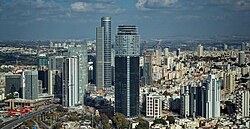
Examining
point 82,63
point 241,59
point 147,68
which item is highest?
point 241,59

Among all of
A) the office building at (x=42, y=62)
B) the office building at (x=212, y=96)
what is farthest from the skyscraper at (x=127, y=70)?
the office building at (x=42, y=62)

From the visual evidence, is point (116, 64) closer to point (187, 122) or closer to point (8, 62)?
point (187, 122)

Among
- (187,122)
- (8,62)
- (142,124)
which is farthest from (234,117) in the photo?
(8,62)

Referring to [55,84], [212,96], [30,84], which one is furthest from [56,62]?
[212,96]

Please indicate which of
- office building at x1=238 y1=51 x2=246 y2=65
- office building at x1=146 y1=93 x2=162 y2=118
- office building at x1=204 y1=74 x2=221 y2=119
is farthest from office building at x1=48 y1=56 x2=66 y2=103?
office building at x1=238 y1=51 x2=246 y2=65

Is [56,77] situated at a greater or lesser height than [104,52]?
lesser

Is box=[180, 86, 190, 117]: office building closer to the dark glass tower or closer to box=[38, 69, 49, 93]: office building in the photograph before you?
the dark glass tower

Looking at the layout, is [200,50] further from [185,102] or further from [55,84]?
[55,84]
